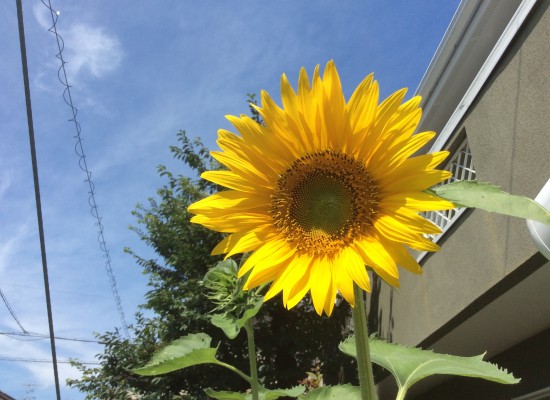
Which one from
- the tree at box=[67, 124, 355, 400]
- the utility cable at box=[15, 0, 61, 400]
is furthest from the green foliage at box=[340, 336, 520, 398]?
the tree at box=[67, 124, 355, 400]

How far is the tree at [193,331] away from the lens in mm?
7445

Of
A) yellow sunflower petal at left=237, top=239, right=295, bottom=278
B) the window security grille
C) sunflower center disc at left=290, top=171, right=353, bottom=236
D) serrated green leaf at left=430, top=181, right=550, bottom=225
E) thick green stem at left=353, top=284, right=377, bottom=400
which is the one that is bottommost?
thick green stem at left=353, top=284, right=377, bottom=400

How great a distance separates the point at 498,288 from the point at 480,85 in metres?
1.38

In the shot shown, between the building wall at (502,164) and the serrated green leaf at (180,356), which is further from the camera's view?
the building wall at (502,164)

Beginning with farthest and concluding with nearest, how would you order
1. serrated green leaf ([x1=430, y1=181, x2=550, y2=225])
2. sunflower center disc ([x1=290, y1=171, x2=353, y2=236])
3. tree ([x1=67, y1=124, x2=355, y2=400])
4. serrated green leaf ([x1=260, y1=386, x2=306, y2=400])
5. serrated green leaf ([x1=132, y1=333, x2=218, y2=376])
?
tree ([x1=67, y1=124, x2=355, y2=400]), serrated green leaf ([x1=260, y1=386, x2=306, y2=400]), serrated green leaf ([x1=132, y1=333, x2=218, y2=376]), sunflower center disc ([x1=290, y1=171, x2=353, y2=236]), serrated green leaf ([x1=430, y1=181, x2=550, y2=225])

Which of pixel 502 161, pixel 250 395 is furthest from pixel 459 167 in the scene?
pixel 250 395

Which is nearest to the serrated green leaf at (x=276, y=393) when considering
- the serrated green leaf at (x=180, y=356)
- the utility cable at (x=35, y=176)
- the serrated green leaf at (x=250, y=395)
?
the serrated green leaf at (x=250, y=395)

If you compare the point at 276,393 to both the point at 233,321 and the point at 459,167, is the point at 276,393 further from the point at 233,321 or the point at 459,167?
the point at 459,167

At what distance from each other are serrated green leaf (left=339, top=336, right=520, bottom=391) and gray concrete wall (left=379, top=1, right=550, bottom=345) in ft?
7.52

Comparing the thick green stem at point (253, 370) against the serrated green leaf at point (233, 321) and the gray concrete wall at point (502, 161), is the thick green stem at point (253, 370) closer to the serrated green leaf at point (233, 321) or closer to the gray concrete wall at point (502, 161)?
the serrated green leaf at point (233, 321)

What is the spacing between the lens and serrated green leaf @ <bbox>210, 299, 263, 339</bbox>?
1158 mm

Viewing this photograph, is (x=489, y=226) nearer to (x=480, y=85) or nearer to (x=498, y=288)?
(x=498, y=288)

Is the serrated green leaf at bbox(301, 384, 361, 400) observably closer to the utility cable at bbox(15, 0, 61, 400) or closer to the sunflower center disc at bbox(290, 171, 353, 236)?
the sunflower center disc at bbox(290, 171, 353, 236)

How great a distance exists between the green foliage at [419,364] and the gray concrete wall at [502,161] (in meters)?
2.29
